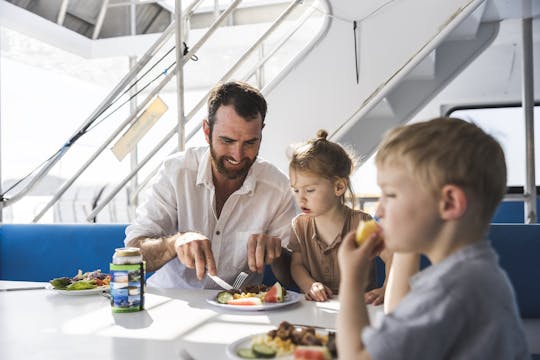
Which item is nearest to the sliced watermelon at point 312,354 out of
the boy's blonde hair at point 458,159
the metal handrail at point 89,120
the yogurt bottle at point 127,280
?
the boy's blonde hair at point 458,159

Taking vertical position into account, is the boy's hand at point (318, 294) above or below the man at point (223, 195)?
below

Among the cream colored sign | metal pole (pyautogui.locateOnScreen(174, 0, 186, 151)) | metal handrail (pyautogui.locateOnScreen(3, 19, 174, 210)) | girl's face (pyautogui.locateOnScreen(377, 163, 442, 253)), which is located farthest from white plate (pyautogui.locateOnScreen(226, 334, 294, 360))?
metal handrail (pyautogui.locateOnScreen(3, 19, 174, 210))

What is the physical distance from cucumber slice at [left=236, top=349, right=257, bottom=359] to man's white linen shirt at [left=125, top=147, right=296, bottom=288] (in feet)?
3.76

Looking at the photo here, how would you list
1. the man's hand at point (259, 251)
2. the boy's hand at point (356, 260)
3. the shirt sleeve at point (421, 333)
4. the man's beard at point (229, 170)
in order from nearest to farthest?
the shirt sleeve at point (421, 333)
the boy's hand at point (356, 260)
the man's hand at point (259, 251)
the man's beard at point (229, 170)

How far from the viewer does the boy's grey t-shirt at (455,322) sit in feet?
2.39

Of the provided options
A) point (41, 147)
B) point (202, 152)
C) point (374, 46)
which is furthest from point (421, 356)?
point (41, 147)

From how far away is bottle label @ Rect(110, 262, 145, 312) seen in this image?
53.1 inches

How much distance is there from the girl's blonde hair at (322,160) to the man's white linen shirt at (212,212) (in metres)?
0.20

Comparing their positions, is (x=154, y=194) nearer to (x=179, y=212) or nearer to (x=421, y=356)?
(x=179, y=212)

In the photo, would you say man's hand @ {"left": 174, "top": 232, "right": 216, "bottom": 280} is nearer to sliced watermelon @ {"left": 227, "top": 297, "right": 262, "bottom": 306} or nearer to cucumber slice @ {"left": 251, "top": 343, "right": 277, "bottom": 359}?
sliced watermelon @ {"left": 227, "top": 297, "right": 262, "bottom": 306}

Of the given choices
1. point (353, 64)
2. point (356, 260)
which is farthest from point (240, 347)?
point (353, 64)

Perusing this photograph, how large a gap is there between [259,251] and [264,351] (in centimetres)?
67

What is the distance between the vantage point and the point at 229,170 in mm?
2135

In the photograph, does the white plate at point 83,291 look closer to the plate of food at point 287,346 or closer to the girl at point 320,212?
the girl at point 320,212
